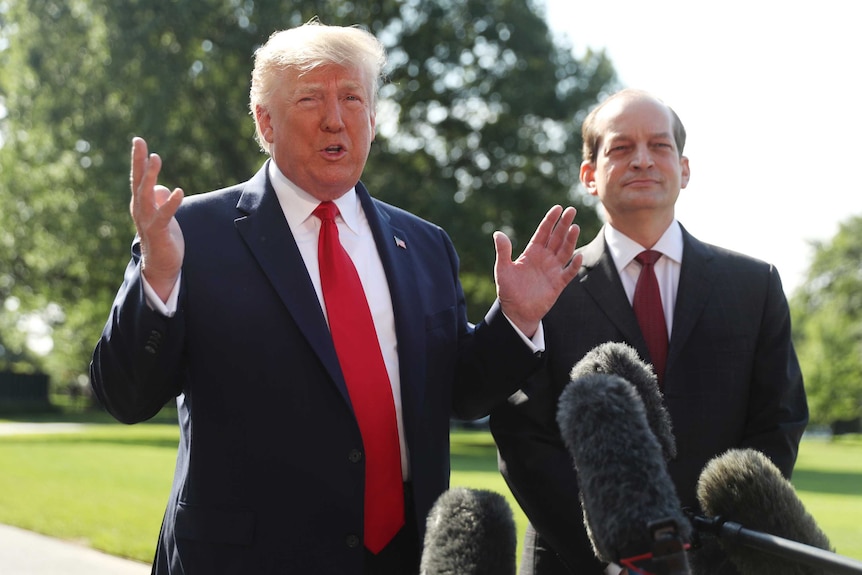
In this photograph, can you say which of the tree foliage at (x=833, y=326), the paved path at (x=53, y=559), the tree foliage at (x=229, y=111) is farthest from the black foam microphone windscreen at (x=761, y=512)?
the tree foliage at (x=833, y=326)

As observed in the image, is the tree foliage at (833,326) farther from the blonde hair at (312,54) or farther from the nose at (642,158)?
the blonde hair at (312,54)

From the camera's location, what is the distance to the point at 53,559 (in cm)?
821

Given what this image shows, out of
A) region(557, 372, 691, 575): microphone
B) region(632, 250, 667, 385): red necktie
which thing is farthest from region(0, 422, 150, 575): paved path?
region(557, 372, 691, 575): microphone

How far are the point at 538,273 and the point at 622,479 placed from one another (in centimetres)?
128

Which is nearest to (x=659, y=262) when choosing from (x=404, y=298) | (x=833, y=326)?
(x=404, y=298)

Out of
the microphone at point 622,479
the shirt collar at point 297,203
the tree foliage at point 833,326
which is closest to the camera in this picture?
the microphone at point 622,479

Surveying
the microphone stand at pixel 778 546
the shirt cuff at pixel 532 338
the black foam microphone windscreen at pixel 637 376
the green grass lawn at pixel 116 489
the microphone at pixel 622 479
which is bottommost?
the green grass lawn at pixel 116 489

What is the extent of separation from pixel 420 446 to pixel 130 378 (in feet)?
2.65

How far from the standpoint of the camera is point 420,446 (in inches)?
107

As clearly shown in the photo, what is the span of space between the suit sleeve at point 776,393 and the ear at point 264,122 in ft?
5.80

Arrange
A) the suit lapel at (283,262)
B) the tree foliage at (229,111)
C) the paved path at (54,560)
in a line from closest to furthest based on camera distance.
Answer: the suit lapel at (283,262)
the paved path at (54,560)
the tree foliage at (229,111)

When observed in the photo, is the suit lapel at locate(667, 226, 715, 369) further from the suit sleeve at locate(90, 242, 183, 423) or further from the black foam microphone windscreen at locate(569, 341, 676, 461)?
the suit sleeve at locate(90, 242, 183, 423)

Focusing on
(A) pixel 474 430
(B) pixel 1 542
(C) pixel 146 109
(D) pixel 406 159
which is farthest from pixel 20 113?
(A) pixel 474 430

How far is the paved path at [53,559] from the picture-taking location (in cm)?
776
